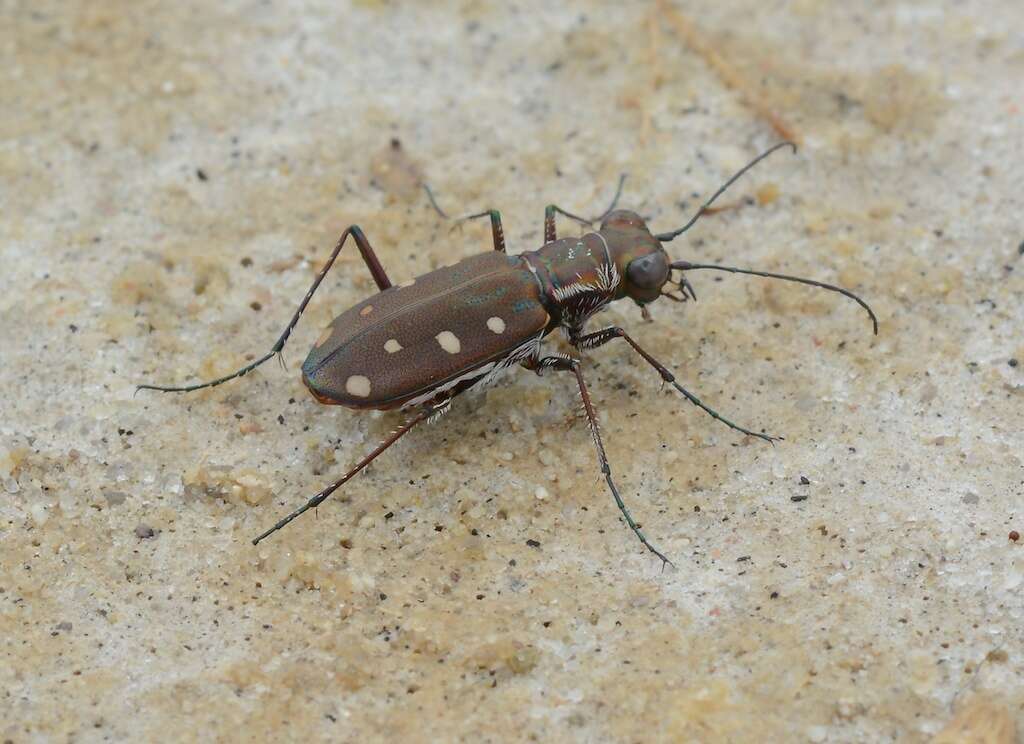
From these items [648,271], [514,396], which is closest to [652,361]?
[648,271]

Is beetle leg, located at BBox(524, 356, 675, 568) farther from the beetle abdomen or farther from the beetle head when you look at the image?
the beetle head

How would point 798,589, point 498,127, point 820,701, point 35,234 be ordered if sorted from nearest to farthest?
point 820,701 < point 798,589 < point 35,234 < point 498,127

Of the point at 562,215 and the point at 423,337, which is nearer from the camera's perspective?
the point at 423,337

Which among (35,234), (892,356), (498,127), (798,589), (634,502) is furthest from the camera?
(498,127)

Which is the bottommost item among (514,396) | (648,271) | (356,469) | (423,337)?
(514,396)

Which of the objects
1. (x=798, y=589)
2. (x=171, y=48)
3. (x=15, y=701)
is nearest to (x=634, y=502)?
(x=798, y=589)

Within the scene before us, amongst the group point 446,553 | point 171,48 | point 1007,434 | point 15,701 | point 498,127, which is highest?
point 171,48

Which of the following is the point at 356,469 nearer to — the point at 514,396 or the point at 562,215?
the point at 514,396

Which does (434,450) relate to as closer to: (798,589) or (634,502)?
(634,502)
